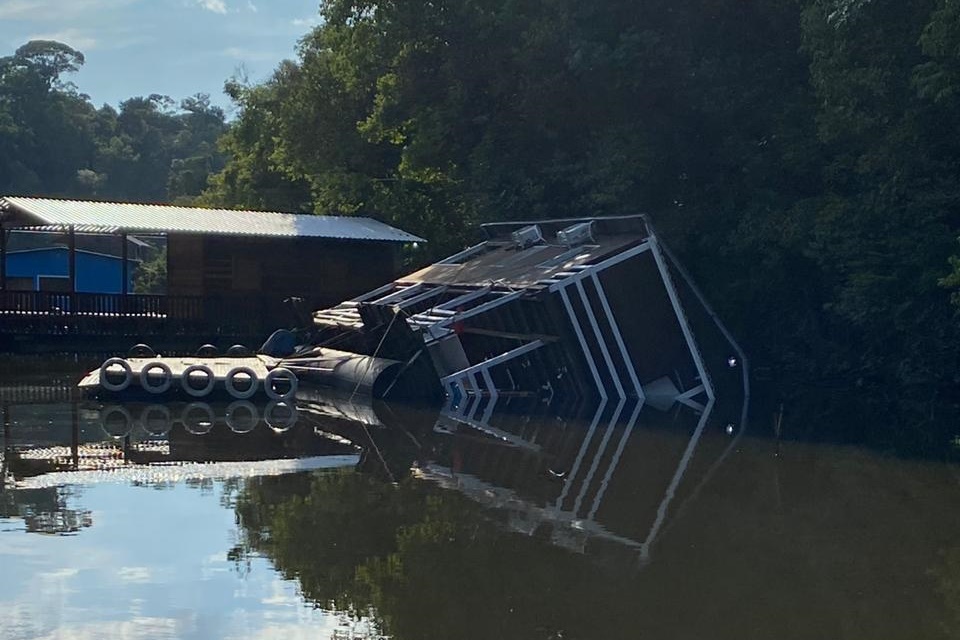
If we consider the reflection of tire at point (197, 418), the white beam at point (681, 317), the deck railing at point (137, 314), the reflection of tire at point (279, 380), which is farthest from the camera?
the deck railing at point (137, 314)

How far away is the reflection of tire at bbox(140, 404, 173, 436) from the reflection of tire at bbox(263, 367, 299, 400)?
1733 millimetres

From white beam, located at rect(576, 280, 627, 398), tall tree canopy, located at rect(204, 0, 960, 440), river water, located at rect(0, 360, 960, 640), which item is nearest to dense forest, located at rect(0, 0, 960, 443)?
tall tree canopy, located at rect(204, 0, 960, 440)

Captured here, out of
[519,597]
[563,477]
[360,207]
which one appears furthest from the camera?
[360,207]

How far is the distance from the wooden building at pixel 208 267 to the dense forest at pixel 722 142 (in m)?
3.04

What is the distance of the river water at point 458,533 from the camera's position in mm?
8406

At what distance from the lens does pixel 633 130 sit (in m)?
26.6

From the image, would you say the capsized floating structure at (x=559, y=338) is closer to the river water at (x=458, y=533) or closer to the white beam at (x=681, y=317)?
the white beam at (x=681, y=317)

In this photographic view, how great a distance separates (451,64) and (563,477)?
1738 centimetres

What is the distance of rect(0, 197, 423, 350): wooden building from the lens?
28047mm

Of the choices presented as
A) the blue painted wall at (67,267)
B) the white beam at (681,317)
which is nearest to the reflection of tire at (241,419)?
the white beam at (681,317)

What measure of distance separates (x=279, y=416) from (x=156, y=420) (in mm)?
1835

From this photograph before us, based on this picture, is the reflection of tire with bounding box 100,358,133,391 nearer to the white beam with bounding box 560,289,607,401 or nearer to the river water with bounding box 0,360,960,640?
the river water with bounding box 0,360,960,640

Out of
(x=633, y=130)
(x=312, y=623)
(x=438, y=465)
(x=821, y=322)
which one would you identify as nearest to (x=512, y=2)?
(x=633, y=130)

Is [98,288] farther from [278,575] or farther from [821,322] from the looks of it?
[278,575]
